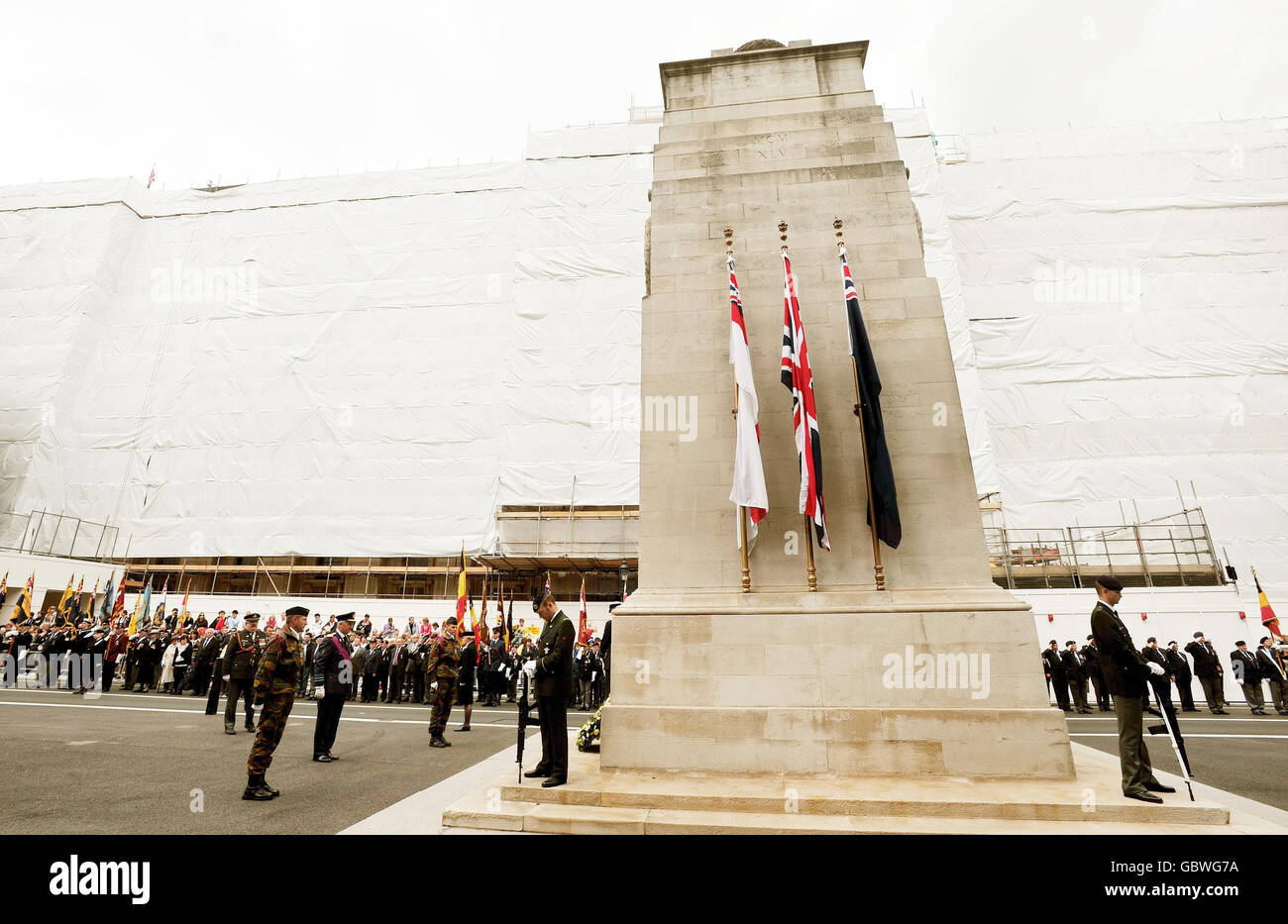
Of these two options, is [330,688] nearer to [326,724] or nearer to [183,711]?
[326,724]

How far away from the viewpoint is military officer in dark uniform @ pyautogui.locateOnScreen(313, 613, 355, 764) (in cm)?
955

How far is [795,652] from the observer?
7254 mm

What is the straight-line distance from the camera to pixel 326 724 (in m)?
9.59

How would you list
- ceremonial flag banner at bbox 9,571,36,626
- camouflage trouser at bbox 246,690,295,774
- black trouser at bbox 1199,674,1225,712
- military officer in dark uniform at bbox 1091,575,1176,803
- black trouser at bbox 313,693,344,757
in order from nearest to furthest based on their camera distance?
1. military officer in dark uniform at bbox 1091,575,1176,803
2. camouflage trouser at bbox 246,690,295,774
3. black trouser at bbox 313,693,344,757
4. black trouser at bbox 1199,674,1225,712
5. ceremonial flag banner at bbox 9,571,36,626

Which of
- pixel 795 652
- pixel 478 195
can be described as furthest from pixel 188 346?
pixel 795 652

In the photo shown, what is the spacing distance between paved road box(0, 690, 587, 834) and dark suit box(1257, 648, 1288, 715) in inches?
716

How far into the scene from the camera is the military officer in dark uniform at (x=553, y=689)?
654 centimetres

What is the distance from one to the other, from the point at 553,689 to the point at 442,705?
5.30m

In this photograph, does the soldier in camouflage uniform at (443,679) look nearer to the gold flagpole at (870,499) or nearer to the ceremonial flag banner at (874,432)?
the gold flagpole at (870,499)

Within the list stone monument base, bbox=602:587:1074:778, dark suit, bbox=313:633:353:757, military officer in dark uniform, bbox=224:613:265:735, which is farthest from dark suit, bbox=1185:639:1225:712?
military officer in dark uniform, bbox=224:613:265:735

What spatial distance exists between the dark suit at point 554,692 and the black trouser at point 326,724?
4.59 metres

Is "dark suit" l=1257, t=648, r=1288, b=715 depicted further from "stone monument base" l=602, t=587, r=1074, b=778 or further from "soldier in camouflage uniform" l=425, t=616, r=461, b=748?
"soldier in camouflage uniform" l=425, t=616, r=461, b=748

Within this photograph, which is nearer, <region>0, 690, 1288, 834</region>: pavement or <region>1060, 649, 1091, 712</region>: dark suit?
<region>0, 690, 1288, 834</region>: pavement
